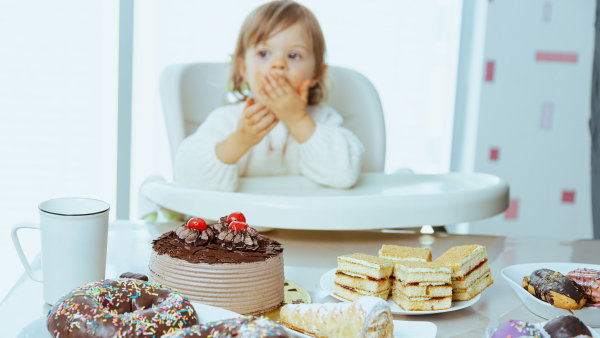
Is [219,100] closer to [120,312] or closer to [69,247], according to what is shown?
[69,247]

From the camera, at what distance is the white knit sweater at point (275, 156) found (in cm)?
163

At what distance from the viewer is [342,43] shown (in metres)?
2.96

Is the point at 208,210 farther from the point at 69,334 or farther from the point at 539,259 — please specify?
the point at 539,259

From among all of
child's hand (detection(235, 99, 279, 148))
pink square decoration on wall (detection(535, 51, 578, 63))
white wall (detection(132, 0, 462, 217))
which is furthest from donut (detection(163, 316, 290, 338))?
pink square decoration on wall (detection(535, 51, 578, 63))

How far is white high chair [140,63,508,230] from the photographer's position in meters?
1.10

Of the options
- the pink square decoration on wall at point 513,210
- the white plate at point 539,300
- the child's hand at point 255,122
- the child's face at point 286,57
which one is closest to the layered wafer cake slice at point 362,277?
the white plate at point 539,300

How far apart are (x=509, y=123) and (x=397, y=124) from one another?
567 millimetres

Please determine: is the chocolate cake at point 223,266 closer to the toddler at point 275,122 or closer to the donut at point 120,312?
the donut at point 120,312

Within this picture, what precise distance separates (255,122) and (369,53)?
1.62m

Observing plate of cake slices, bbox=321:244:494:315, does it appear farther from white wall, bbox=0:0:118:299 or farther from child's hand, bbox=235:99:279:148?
white wall, bbox=0:0:118:299

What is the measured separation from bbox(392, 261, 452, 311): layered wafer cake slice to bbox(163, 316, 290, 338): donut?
0.30 meters

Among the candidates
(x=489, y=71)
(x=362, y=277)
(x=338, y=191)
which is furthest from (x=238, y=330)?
(x=489, y=71)

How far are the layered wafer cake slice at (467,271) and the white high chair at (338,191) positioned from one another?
0.74 ft

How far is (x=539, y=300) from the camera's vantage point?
82 cm
